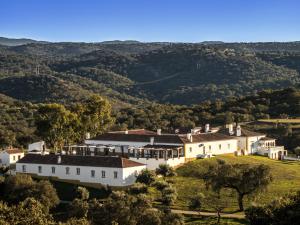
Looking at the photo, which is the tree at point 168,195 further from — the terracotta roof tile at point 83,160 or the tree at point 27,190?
the tree at point 27,190

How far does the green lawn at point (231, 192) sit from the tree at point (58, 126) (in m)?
19.8

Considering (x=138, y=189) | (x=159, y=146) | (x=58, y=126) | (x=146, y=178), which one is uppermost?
(x=58, y=126)

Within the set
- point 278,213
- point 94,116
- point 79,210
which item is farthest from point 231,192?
A: point 94,116

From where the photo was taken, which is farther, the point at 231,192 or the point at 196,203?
the point at 231,192

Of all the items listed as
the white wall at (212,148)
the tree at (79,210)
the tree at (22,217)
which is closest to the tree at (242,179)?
the tree at (79,210)

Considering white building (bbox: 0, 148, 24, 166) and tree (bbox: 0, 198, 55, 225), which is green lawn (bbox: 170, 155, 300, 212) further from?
white building (bbox: 0, 148, 24, 166)

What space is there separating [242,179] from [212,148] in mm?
18885

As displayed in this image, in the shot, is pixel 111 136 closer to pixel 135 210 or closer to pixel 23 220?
pixel 135 210

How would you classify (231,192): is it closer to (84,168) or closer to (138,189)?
(138,189)

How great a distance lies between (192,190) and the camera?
57.7m

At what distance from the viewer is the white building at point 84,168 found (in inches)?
2411

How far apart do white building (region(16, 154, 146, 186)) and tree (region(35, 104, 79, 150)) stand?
1154cm

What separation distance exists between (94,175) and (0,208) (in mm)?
26585

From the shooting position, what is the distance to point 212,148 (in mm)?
72500
